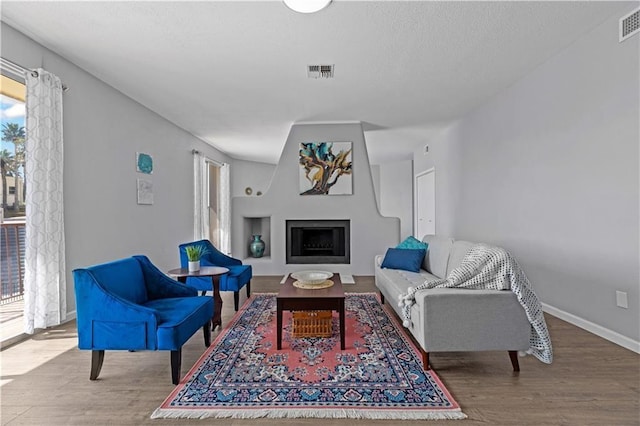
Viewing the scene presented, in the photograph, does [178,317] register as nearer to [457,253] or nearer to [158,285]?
[158,285]

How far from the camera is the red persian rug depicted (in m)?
1.87

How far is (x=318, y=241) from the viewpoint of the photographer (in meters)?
6.30

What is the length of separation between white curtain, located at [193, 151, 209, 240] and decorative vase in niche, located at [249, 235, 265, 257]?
1101 millimetres

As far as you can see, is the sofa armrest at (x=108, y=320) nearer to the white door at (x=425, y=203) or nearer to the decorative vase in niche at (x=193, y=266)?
the decorative vase in niche at (x=193, y=266)

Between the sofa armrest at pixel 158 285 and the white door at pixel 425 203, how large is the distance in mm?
5658

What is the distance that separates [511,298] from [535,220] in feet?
6.27

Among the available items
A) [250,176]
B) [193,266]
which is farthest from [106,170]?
[250,176]

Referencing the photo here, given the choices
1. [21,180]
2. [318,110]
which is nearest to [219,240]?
[318,110]

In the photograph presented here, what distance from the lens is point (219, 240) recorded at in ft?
27.2

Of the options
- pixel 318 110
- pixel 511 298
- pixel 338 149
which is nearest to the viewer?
pixel 511 298

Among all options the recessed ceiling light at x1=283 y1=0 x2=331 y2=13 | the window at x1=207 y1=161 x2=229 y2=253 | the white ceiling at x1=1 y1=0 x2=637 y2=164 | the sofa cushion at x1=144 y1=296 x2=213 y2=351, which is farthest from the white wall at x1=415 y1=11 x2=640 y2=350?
the window at x1=207 y1=161 x2=229 y2=253

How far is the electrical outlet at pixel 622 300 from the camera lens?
8.83 feet

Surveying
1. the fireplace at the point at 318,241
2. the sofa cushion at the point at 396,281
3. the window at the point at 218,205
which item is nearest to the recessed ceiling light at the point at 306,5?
the sofa cushion at the point at 396,281

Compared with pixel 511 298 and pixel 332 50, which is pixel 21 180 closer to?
pixel 332 50
